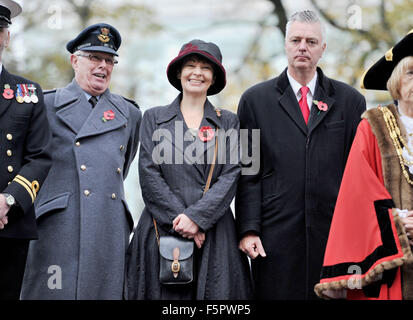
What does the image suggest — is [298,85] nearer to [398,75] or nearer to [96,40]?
[398,75]

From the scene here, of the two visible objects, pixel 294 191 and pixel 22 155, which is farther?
pixel 294 191

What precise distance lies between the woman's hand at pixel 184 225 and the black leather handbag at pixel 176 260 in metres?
0.06

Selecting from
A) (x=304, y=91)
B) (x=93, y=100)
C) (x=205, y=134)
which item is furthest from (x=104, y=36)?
(x=304, y=91)

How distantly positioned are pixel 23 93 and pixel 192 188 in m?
1.28

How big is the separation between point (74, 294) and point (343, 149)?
209 cm

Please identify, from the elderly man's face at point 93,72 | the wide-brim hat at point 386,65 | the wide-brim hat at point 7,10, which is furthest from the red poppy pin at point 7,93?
the wide-brim hat at point 386,65

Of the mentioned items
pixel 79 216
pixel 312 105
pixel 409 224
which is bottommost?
pixel 409 224

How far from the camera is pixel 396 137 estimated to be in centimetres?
429

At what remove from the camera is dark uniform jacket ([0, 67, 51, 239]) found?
172 inches

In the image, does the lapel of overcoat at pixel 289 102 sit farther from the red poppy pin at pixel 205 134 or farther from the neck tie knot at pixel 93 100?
the neck tie knot at pixel 93 100

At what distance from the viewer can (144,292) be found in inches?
186

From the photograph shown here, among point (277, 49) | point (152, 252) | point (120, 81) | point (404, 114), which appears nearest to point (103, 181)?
point (152, 252)

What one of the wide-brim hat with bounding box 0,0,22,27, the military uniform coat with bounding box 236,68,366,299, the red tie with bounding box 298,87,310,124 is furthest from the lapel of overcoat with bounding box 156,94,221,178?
the wide-brim hat with bounding box 0,0,22,27

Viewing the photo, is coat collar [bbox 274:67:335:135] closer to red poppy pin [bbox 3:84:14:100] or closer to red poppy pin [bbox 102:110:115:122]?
red poppy pin [bbox 102:110:115:122]
